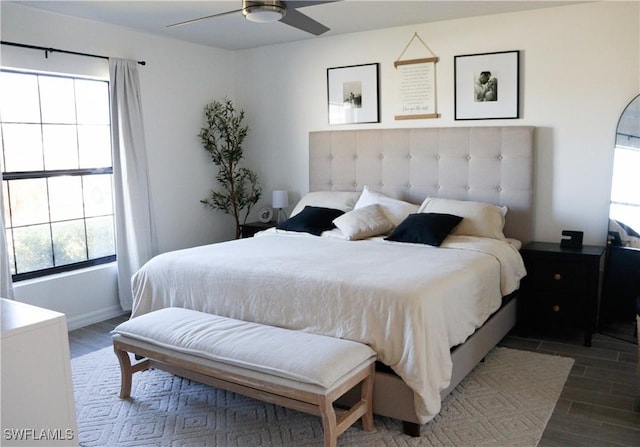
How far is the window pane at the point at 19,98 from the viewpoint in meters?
4.09

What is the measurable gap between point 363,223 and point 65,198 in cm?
249

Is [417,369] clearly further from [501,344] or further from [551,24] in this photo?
[551,24]

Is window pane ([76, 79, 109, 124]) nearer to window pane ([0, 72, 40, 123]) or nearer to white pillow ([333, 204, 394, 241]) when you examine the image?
window pane ([0, 72, 40, 123])

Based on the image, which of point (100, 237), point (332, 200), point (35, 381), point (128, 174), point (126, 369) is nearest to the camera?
point (35, 381)

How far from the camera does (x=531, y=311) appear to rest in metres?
4.06

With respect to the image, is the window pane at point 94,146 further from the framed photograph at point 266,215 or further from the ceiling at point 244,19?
the framed photograph at point 266,215

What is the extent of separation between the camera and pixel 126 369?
319cm

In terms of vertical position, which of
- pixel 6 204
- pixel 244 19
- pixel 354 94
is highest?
pixel 244 19

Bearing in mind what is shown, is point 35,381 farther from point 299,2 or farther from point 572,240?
point 572,240

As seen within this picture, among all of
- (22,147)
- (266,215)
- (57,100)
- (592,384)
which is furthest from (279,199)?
(592,384)

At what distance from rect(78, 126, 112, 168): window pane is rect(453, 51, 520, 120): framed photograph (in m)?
3.09

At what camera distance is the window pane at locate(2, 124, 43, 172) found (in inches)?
162

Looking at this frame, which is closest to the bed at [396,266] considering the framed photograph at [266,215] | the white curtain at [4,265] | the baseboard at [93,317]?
the framed photograph at [266,215]

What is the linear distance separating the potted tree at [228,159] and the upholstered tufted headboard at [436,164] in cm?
83
